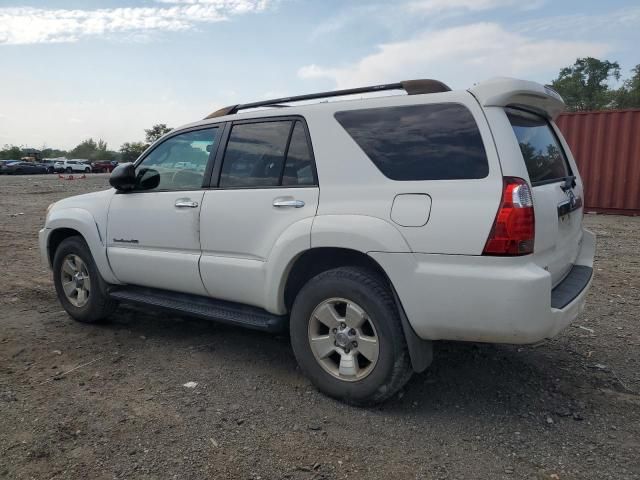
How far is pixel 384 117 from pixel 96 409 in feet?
8.07

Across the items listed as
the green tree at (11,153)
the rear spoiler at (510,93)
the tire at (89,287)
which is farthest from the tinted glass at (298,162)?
the green tree at (11,153)

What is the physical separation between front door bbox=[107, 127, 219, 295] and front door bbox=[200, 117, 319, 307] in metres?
0.16

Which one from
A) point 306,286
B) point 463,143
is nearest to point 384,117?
point 463,143

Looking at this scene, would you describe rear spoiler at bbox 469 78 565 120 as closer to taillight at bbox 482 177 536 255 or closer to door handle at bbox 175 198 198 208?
taillight at bbox 482 177 536 255

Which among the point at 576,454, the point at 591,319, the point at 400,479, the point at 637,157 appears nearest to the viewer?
the point at 400,479

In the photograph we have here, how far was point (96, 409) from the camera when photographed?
126 inches

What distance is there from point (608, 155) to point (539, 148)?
10727mm

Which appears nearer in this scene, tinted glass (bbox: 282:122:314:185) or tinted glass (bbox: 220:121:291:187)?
tinted glass (bbox: 282:122:314:185)

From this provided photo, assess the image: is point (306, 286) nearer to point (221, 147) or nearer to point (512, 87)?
point (221, 147)

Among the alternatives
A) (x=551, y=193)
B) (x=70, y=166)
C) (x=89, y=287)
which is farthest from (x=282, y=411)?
(x=70, y=166)

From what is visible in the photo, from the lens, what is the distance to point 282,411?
10.4 feet

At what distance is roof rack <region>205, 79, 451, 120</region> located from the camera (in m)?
3.08

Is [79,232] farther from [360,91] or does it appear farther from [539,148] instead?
[539,148]

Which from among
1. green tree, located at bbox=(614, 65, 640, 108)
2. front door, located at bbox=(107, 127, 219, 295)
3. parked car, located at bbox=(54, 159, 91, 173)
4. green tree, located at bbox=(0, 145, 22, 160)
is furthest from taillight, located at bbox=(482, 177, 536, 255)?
green tree, located at bbox=(0, 145, 22, 160)
